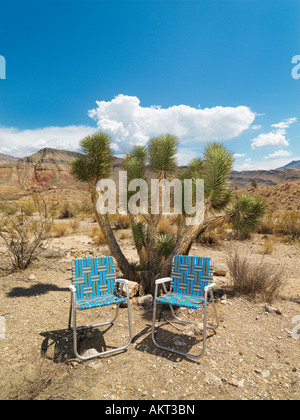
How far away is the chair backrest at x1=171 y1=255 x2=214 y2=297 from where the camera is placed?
13.5 feet

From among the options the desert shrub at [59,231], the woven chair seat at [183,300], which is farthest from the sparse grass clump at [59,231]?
the woven chair seat at [183,300]

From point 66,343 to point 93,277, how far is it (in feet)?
3.09

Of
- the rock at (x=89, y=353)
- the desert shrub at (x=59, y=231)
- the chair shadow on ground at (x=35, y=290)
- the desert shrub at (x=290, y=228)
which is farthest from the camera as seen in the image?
the desert shrub at (x=59, y=231)

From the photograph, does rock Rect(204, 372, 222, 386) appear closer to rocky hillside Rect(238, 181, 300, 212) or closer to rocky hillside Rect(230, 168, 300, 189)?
rocky hillside Rect(238, 181, 300, 212)

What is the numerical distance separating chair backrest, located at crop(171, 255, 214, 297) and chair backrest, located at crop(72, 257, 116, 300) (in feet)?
3.35

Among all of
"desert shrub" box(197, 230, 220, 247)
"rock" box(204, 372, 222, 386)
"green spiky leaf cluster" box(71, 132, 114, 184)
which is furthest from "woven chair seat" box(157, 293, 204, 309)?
"desert shrub" box(197, 230, 220, 247)

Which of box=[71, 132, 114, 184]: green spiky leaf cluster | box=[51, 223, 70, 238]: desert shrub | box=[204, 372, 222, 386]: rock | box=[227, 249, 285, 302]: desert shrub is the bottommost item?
box=[204, 372, 222, 386]: rock

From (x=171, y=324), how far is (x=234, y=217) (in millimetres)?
2687

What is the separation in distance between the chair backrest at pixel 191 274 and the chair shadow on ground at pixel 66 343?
1.34 m

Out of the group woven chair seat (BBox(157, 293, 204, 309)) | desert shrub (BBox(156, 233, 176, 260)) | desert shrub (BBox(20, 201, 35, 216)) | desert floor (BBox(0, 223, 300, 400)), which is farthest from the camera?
desert shrub (BBox(20, 201, 35, 216))

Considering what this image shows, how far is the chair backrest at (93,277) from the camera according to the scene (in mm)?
3980

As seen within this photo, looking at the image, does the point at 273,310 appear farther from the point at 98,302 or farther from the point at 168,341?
the point at 98,302

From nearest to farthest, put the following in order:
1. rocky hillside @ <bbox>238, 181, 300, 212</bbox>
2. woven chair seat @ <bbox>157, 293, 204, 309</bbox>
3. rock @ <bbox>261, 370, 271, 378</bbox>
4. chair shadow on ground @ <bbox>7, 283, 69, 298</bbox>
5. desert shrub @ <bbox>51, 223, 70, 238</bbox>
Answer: rock @ <bbox>261, 370, 271, 378</bbox> < woven chair seat @ <bbox>157, 293, 204, 309</bbox> < chair shadow on ground @ <bbox>7, 283, 69, 298</bbox> < desert shrub @ <bbox>51, 223, 70, 238</bbox> < rocky hillside @ <bbox>238, 181, 300, 212</bbox>

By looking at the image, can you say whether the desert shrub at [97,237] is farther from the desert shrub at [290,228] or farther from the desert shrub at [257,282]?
the desert shrub at [290,228]
